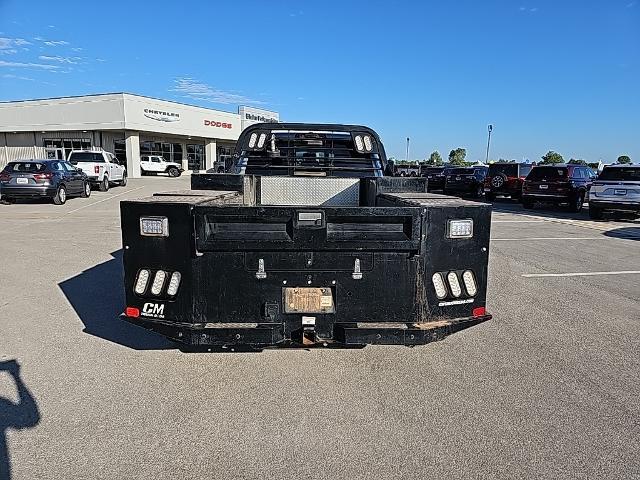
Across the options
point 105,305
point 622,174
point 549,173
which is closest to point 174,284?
point 105,305

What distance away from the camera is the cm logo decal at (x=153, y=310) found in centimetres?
330

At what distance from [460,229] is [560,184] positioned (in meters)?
17.9

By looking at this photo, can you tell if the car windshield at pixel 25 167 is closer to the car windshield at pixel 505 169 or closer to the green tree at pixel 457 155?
the car windshield at pixel 505 169

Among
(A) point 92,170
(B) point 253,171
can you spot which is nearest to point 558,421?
(B) point 253,171

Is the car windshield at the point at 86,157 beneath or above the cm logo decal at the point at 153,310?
above

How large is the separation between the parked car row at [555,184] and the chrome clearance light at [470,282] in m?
8.21

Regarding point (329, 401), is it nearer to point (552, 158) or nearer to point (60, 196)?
point (60, 196)

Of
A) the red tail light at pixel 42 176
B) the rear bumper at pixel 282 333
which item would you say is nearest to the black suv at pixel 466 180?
the red tail light at pixel 42 176

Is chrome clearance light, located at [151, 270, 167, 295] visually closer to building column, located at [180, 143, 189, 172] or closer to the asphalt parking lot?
the asphalt parking lot

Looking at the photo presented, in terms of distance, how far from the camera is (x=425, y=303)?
10.9ft

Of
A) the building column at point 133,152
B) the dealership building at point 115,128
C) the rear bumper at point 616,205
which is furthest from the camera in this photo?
the building column at point 133,152

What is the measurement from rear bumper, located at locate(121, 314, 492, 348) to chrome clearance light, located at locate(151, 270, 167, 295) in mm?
219

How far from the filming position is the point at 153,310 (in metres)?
3.31

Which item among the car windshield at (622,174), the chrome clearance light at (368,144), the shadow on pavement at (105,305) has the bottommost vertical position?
the shadow on pavement at (105,305)
